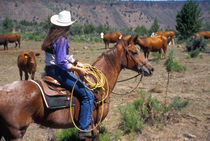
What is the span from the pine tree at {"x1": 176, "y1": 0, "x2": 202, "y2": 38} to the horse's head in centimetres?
2564

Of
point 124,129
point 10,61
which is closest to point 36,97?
point 124,129

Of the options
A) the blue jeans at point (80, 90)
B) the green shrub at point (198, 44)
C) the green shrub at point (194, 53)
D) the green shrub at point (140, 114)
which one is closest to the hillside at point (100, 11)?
the green shrub at point (198, 44)

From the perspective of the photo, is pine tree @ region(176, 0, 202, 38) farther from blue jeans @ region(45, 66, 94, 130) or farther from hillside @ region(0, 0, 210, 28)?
hillside @ region(0, 0, 210, 28)

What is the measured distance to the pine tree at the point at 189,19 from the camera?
2577 centimetres

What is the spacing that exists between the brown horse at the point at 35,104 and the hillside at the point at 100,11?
93.5 meters

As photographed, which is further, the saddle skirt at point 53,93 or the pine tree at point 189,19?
the pine tree at point 189,19

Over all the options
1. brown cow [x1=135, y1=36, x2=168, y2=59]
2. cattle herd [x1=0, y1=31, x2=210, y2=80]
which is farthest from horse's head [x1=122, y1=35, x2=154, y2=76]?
brown cow [x1=135, y1=36, x2=168, y2=59]

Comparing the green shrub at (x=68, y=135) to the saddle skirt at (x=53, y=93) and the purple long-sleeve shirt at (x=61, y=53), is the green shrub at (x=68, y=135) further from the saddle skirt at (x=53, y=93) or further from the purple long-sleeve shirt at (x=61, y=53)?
the purple long-sleeve shirt at (x=61, y=53)

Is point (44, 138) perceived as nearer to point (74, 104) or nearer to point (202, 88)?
point (74, 104)

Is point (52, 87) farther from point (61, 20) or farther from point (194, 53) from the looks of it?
point (194, 53)

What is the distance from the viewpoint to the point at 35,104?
8.09 ft

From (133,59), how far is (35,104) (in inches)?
69.9

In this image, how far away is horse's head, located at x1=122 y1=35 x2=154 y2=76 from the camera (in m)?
3.33

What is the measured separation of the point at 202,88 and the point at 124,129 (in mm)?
3683
